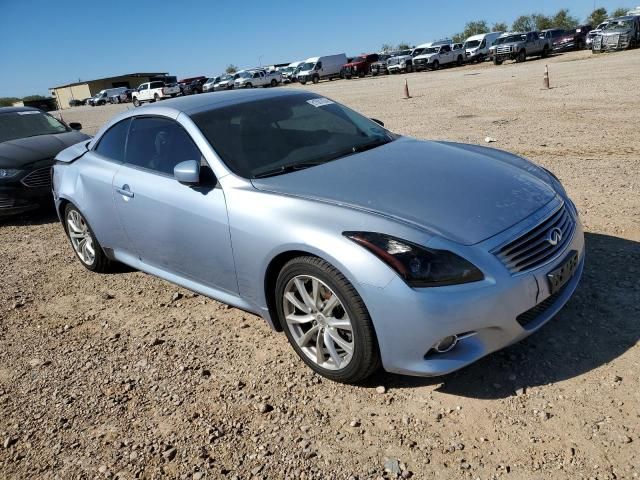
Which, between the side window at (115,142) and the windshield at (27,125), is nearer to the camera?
the side window at (115,142)

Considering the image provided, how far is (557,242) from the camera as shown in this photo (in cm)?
292

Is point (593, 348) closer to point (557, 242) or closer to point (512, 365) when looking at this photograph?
point (512, 365)

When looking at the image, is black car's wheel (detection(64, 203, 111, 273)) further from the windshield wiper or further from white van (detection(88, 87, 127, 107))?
white van (detection(88, 87, 127, 107))

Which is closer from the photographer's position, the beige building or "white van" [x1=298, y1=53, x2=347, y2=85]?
"white van" [x1=298, y1=53, x2=347, y2=85]

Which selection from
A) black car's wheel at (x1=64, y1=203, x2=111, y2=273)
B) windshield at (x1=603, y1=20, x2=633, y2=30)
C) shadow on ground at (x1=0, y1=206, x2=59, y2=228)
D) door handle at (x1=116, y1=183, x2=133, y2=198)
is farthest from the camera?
windshield at (x1=603, y1=20, x2=633, y2=30)

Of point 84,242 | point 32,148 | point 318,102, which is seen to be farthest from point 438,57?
point 84,242

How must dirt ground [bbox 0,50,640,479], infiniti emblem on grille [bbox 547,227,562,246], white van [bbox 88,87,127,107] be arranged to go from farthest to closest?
white van [bbox 88,87,127,107], infiniti emblem on grille [bbox 547,227,562,246], dirt ground [bbox 0,50,640,479]

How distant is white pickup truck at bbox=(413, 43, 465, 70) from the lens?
39719mm

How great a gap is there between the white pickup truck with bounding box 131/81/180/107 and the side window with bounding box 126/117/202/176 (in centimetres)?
4385

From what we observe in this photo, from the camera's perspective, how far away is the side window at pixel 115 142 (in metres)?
4.48

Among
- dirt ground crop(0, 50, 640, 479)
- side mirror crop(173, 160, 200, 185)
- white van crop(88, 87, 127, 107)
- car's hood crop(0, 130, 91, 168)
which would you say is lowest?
white van crop(88, 87, 127, 107)

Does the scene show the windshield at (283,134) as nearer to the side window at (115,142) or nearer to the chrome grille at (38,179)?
the side window at (115,142)

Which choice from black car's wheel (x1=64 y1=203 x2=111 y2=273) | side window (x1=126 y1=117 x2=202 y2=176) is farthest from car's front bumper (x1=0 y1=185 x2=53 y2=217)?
side window (x1=126 y1=117 x2=202 y2=176)

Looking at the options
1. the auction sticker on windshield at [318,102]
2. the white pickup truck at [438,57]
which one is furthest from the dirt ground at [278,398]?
the white pickup truck at [438,57]
